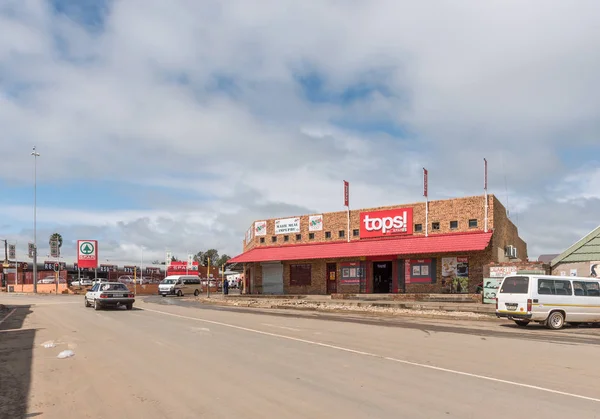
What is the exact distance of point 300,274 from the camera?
40.5m

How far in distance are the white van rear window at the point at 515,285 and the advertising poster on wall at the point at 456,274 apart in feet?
43.0

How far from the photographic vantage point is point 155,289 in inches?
2420

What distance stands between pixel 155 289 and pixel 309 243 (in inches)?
1140

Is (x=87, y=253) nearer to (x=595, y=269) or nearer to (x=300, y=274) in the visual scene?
(x=300, y=274)

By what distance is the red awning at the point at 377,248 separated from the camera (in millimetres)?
30312

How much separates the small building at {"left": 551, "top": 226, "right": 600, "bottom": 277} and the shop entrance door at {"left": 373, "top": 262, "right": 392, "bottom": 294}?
11.2m

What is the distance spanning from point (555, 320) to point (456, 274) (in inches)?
548

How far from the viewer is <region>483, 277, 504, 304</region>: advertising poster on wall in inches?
977

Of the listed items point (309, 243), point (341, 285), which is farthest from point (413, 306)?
point (309, 243)

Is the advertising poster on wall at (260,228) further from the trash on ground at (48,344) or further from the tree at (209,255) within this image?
the tree at (209,255)

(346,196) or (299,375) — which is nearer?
(299,375)

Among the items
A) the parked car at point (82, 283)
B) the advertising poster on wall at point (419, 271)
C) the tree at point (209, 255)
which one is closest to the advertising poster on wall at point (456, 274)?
the advertising poster on wall at point (419, 271)

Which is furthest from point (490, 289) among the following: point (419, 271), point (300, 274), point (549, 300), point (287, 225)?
point (287, 225)

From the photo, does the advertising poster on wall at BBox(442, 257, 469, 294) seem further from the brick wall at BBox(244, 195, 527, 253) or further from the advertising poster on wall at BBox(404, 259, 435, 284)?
the brick wall at BBox(244, 195, 527, 253)
